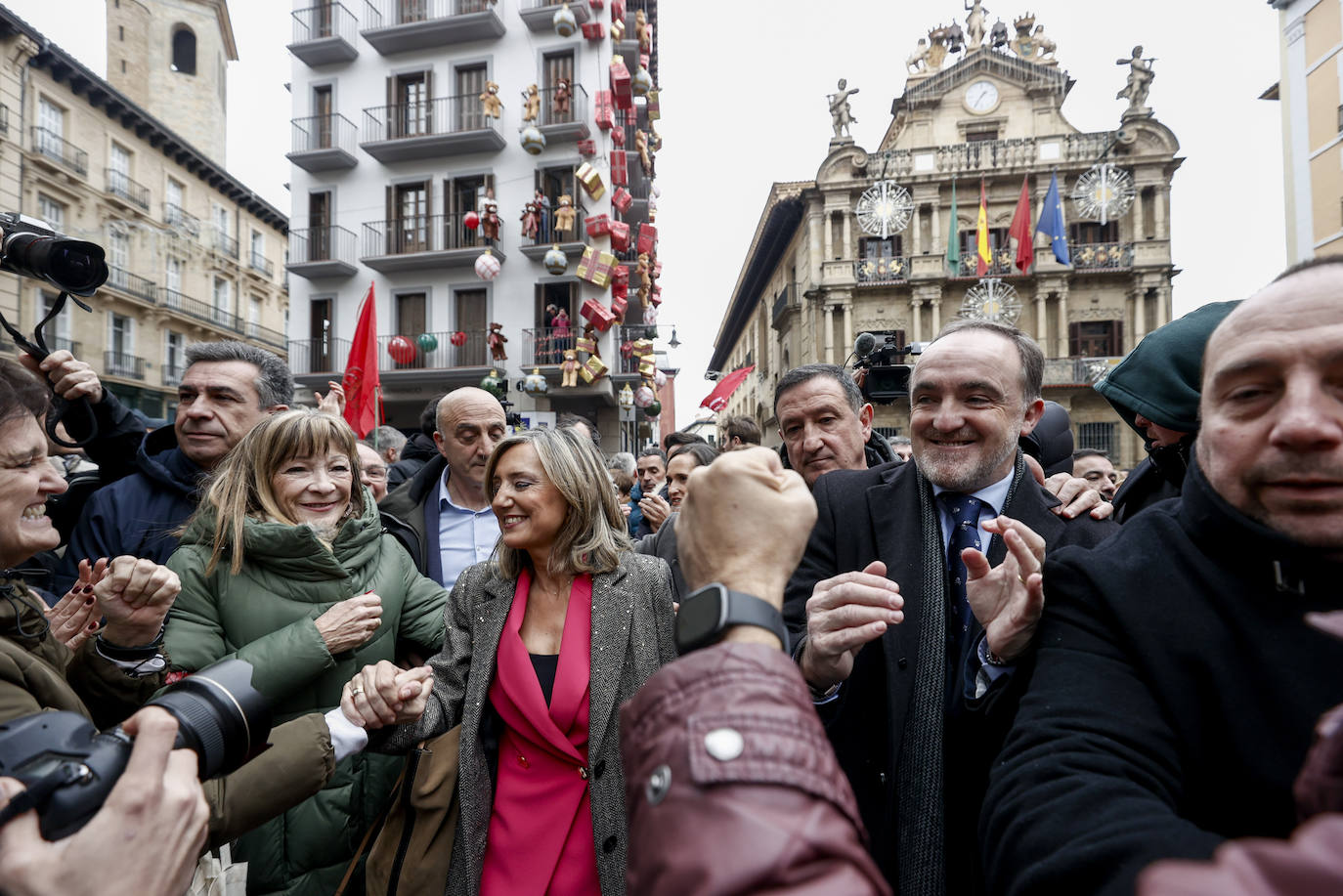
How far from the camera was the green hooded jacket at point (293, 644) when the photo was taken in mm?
2189

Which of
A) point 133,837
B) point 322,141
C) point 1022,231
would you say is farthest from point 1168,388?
point 1022,231

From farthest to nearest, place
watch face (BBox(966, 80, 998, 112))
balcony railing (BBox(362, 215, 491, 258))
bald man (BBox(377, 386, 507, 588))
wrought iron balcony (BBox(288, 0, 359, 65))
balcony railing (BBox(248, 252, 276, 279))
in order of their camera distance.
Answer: balcony railing (BBox(248, 252, 276, 279))
watch face (BBox(966, 80, 998, 112))
wrought iron balcony (BBox(288, 0, 359, 65))
balcony railing (BBox(362, 215, 491, 258))
bald man (BBox(377, 386, 507, 588))

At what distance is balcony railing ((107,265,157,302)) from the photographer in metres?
25.1

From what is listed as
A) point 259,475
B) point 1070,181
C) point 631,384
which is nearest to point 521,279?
point 631,384

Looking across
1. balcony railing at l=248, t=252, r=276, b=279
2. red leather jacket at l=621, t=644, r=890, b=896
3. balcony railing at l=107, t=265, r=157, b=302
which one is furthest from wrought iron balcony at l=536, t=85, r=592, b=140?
balcony railing at l=248, t=252, r=276, b=279

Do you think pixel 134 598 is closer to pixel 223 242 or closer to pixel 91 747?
pixel 91 747

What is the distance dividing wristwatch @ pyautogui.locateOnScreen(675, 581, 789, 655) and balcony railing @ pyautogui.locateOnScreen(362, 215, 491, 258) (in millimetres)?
19507

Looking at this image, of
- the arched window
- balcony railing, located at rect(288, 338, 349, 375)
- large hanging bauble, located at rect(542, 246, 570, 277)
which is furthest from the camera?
the arched window

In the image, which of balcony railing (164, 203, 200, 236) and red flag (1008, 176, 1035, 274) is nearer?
red flag (1008, 176, 1035, 274)

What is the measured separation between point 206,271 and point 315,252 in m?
14.8

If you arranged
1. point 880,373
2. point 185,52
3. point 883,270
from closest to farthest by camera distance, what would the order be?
point 880,373 → point 883,270 → point 185,52

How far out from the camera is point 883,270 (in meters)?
26.8

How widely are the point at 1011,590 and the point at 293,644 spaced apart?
2.03 m

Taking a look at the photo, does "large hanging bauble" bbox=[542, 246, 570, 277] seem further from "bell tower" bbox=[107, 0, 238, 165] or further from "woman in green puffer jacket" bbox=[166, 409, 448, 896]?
"bell tower" bbox=[107, 0, 238, 165]
